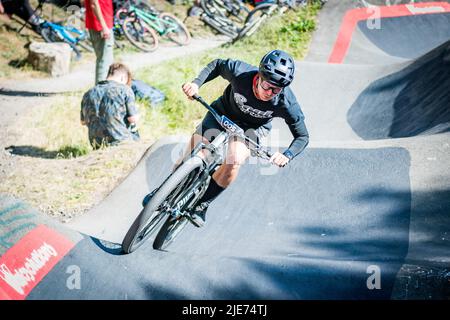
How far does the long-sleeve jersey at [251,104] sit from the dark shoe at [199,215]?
3.10 ft

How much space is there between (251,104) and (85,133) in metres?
4.87

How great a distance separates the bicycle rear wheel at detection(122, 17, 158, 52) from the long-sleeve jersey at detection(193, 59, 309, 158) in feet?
35.0

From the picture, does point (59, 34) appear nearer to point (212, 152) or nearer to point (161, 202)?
point (212, 152)

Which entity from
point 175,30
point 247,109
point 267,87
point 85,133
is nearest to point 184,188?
point 247,109

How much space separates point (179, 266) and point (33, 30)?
45.6 ft

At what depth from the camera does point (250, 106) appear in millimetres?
4312

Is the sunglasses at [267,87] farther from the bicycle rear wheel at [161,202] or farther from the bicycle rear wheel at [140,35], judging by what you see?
the bicycle rear wheel at [140,35]

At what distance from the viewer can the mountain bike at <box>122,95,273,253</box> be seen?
369cm

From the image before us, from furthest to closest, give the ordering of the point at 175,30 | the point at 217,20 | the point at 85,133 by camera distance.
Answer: the point at 217,20
the point at 175,30
the point at 85,133

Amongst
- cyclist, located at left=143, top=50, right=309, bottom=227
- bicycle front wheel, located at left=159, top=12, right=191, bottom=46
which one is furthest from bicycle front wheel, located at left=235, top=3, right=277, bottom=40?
cyclist, located at left=143, top=50, right=309, bottom=227

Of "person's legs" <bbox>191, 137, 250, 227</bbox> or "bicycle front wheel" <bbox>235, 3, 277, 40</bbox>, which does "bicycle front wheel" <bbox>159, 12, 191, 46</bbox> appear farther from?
"person's legs" <bbox>191, 137, 250, 227</bbox>

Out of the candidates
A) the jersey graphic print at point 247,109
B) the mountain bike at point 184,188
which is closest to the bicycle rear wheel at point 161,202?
the mountain bike at point 184,188

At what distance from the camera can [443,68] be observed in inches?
313

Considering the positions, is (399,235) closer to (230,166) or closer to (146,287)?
(230,166)
